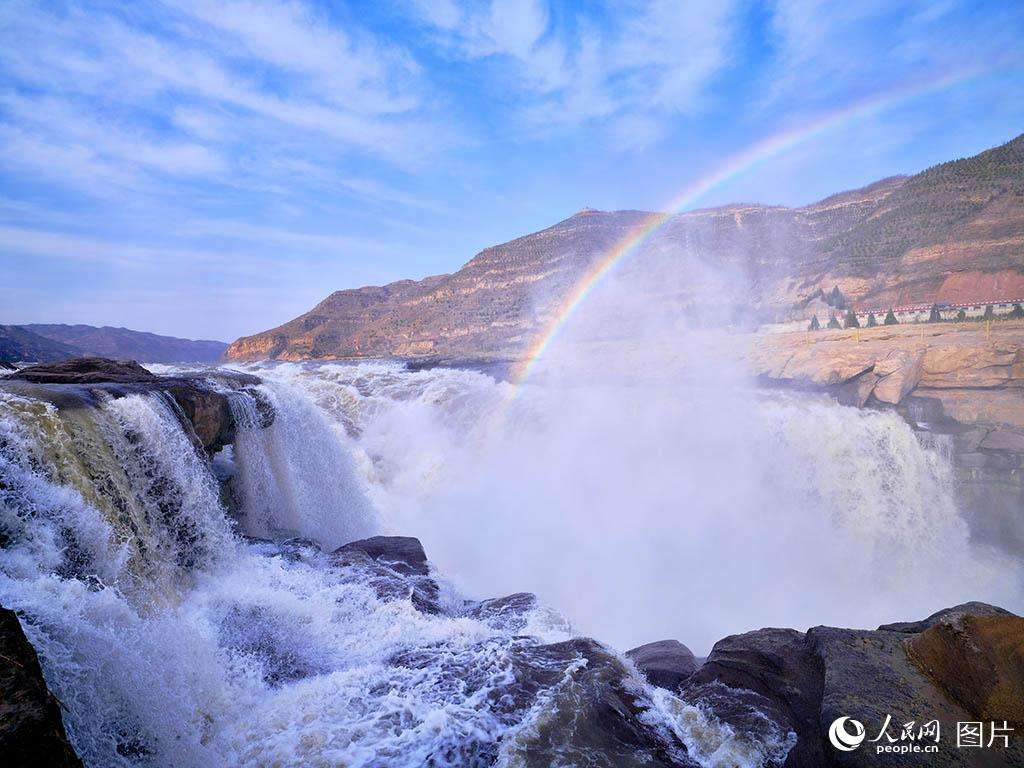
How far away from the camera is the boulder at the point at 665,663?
4562 mm

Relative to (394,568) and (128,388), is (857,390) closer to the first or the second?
(394,568)

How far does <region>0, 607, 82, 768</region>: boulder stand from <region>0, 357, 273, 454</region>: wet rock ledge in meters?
3.68

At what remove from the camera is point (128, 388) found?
5.90 m

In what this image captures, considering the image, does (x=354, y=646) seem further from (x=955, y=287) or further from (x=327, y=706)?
(x=955, y=287)

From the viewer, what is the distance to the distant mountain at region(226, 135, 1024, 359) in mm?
33969

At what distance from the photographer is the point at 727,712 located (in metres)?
3.61

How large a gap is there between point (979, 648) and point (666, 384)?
13411 millimetres

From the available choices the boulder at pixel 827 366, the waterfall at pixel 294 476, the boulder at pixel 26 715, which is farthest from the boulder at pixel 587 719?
the boulder at pixel 827 366

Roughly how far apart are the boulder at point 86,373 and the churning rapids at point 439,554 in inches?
41.7

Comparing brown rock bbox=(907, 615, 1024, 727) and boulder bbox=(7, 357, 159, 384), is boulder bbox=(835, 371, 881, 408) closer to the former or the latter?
brown rock bbox=(907, 615, 1024, 727)

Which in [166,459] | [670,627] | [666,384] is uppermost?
[666,384]

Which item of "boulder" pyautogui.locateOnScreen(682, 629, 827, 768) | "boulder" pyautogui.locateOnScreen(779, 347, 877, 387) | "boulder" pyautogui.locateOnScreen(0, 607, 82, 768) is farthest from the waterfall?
"boulder" pyautogui.locateOnScreen(779, 347, 877, 387)

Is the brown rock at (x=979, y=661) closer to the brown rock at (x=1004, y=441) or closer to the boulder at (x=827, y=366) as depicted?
the brown rock at (x=1004, y=441)

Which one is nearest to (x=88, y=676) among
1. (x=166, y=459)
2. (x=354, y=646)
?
(x=354, y=646)
